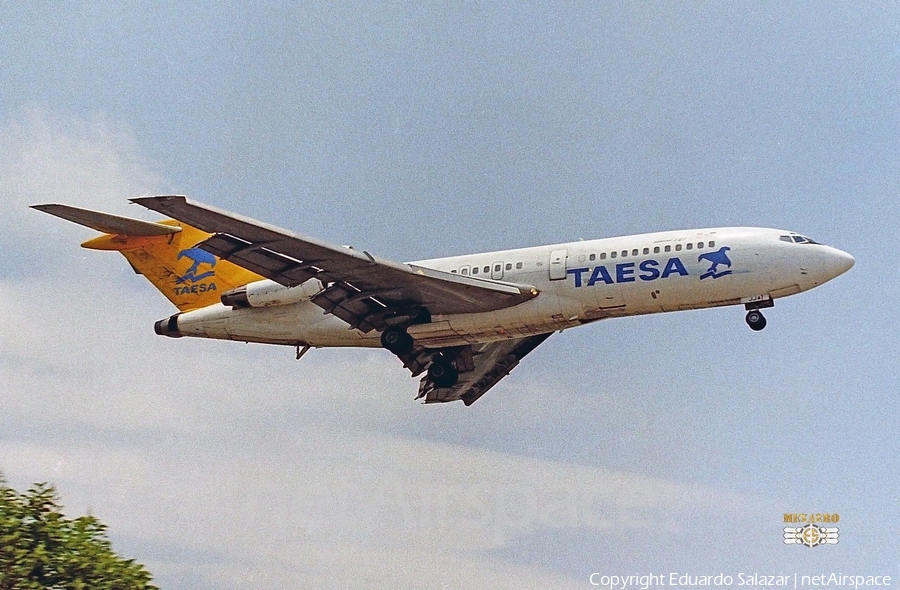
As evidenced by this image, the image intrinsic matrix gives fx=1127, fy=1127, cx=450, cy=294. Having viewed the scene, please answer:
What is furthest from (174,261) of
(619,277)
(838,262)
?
(838,262)

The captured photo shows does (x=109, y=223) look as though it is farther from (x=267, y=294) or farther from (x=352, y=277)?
(x=352, y=277)

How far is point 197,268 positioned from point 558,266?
1176 cm

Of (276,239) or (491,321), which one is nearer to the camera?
(276,239)

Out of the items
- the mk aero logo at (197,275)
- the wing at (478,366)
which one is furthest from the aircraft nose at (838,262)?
the mk aero logo at (197,275)

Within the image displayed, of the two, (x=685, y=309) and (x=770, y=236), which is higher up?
(x=770, y=236)

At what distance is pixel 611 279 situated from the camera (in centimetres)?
2852

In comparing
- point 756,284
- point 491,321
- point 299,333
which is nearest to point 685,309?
point 756,284

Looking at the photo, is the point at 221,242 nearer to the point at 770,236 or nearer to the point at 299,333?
the point at 299,333

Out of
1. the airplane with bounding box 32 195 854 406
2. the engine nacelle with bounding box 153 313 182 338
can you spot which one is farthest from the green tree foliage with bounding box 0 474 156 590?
the engine nacelle with bounding box 153 313 182 338

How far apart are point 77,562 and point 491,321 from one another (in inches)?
518

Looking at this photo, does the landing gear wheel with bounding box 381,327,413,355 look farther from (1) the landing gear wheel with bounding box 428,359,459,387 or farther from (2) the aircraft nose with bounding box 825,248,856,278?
(2) the aircraft nose with bounding box 825,248,856,278

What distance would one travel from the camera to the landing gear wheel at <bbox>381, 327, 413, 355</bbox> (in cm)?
3072

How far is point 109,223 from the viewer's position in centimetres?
3325

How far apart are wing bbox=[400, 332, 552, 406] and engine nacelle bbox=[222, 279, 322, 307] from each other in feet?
17.5
